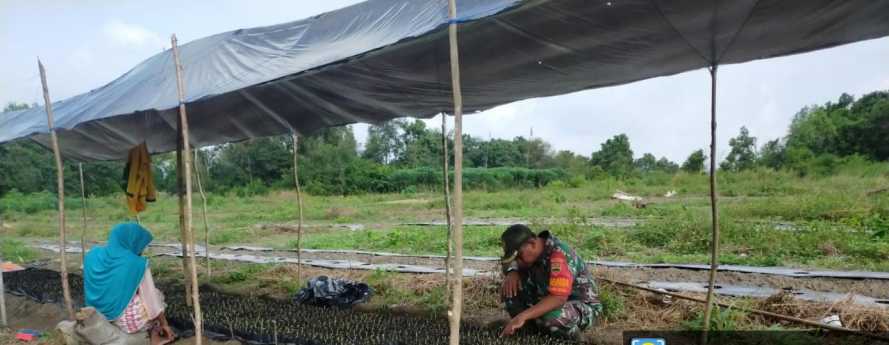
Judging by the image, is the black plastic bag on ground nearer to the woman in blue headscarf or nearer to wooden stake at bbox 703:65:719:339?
the woman in blue headscarf

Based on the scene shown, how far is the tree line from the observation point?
2344 cm

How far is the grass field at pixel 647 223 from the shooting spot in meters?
7.32

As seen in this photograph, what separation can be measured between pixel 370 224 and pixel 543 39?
11569 millimetres

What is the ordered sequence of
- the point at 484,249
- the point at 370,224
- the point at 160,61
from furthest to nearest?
the point at 370,224, the point at 484,249, the point at 160,61

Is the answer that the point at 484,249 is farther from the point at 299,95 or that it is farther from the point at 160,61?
the point at 160,61

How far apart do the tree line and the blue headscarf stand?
17.7 metres

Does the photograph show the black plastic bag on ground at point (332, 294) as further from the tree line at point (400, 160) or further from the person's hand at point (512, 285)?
the tree line at point (400, 160)

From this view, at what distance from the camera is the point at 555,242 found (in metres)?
3.86

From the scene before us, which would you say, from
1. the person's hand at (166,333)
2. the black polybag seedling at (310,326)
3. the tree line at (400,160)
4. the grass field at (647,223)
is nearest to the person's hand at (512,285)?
the black polybag seedling at (310,326)

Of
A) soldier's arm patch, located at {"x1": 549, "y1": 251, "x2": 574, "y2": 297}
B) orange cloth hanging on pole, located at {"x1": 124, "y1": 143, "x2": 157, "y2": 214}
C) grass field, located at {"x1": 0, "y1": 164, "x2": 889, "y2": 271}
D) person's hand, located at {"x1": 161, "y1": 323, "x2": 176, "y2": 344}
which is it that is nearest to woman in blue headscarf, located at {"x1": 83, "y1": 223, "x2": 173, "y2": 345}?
person's hand, located at {"x1": 161, "y1": 323, "x2": 176, "y2": 344}

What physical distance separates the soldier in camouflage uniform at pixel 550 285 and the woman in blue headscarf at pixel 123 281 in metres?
2.75

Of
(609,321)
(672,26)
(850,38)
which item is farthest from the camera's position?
(609,321)

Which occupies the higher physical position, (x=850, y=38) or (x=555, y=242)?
(x=850, y=38)

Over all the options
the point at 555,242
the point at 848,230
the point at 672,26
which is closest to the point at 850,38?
the point at 672,26
